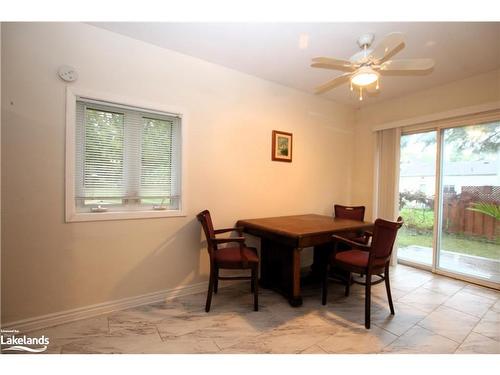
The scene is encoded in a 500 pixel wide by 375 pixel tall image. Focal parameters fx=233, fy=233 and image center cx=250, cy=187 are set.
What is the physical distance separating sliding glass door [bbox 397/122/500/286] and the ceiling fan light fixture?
2.02 metres

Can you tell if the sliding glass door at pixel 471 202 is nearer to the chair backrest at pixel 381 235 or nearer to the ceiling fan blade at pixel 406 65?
A: the chair backrest at pixel 381 235

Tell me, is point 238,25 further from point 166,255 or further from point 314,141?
point 166,255

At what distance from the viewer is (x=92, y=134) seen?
2.06 meters

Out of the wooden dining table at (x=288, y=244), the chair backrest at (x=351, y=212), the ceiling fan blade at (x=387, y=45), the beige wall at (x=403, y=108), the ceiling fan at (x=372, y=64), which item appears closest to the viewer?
the ceiling fan blade at (x=387, y=45)

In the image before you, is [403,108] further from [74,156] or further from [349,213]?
[74,156]

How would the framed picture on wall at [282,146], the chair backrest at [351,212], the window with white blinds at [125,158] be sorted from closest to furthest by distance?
the window with white blinds at [125,158], the framed picture on wall at [282,146], the chair backrest at [351,212]

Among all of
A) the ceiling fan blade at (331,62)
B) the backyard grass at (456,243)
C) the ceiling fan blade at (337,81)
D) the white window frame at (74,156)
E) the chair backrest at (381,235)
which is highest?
the ceiling fan blade at (331,62)

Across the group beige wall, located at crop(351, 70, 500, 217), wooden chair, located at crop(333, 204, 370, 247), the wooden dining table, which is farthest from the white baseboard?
beige wall, located at crop(351, 70, 500, 217)

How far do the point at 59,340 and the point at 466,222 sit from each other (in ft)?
14.4

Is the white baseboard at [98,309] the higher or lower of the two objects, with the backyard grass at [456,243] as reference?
lower

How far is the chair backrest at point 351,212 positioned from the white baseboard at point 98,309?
84.5 inches

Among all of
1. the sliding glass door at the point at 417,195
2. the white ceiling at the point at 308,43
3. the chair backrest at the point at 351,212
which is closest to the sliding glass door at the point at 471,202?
the sliding glass door at the point at 417,195

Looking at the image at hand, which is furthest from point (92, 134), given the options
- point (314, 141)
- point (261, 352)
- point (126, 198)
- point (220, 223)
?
point (314, 141)

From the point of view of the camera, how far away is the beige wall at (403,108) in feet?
8.81
